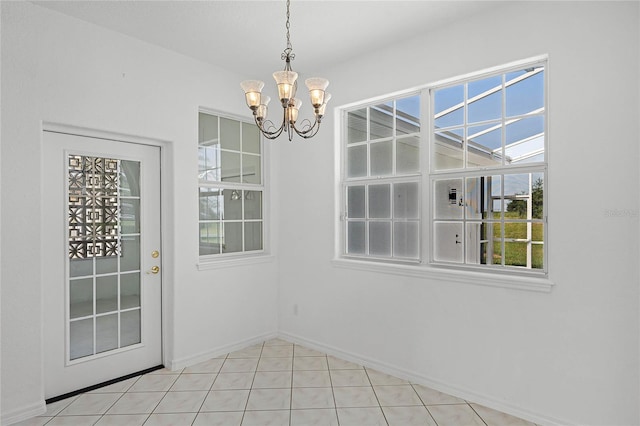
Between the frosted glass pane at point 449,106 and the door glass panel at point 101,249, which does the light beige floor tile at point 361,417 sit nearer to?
the door glass panel at point 101,249

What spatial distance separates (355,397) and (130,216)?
8.06 ft

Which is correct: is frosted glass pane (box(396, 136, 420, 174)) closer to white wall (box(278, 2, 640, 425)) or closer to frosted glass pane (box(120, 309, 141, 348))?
white wall (box(278, 2, 640, 425))

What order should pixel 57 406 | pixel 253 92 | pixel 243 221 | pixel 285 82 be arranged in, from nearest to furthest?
pixel 285 82, pixel 253 92, pixel 57 406, pixel 243 221

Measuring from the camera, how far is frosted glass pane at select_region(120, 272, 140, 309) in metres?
3.31

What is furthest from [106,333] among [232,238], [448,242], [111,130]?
[448,242]

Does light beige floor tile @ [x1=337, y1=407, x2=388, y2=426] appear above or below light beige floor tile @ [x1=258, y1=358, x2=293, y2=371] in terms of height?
above

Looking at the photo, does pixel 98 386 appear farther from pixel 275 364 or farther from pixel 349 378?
pixel 349 378

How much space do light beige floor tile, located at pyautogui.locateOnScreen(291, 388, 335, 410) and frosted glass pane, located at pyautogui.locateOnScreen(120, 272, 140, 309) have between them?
1.63 meters

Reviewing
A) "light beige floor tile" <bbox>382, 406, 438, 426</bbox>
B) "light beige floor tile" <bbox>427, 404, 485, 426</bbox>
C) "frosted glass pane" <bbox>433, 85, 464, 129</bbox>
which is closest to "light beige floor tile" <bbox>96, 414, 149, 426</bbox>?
"light beige floor tile" <bbox>382, 406, 438, 426</bbox>

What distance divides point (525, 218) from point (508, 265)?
37cm

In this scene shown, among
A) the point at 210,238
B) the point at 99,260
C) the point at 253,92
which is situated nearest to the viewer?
the point at 253,92

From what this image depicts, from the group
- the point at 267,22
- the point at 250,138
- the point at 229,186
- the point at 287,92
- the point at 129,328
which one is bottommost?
the point at 129,328

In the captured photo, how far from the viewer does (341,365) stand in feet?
11.7

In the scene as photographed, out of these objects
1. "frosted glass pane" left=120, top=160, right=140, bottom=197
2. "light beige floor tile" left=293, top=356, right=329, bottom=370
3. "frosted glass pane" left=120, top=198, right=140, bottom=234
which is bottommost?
"light beige floor tile" left=293, top=356, right=329, bottom=370
